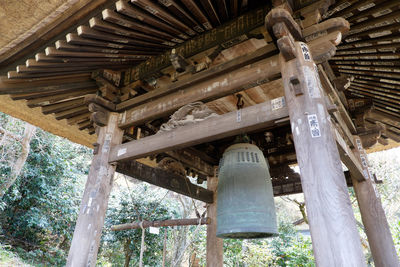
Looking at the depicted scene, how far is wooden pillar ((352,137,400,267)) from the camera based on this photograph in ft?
9.98

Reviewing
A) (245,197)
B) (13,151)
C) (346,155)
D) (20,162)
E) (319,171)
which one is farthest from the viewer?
(13,151)

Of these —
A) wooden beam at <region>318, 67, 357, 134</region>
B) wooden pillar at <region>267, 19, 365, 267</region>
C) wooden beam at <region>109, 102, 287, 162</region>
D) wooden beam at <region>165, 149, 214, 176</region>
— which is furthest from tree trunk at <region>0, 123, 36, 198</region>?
wooden pillar at <region>267, 19, 365, 267</region>

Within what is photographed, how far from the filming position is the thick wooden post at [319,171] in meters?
1.53

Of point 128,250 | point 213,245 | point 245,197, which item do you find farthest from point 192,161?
point 128,250

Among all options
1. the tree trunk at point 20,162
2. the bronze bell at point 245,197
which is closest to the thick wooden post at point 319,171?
the bronze bell at point 245,197

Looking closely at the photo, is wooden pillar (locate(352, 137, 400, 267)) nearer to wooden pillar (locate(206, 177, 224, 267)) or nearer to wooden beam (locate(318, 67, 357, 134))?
wooden beam (locate(318, 67, 357, 134))

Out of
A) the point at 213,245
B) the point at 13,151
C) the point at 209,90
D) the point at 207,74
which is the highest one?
the point at 13,151

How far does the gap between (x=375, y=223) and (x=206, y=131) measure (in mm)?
2465

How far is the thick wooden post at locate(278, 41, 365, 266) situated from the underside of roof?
687 millimetres

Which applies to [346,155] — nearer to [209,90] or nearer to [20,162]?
[209,90]

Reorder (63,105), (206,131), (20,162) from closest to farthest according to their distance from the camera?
(206,131), (63,105), (20,162)

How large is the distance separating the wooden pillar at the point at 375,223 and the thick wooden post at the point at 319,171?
2.00 m

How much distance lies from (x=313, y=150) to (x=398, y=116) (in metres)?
3.01

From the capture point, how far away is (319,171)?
5.58 feet
